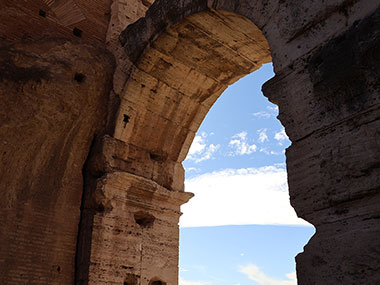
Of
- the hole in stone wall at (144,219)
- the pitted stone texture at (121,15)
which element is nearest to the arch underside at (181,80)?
the hole in stone wall at (144,219)

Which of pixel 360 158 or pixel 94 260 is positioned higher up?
pixel 360 158

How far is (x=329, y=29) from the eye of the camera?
134 inches

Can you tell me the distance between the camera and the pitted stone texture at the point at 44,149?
517cm

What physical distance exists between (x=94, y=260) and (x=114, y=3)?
4.28 m

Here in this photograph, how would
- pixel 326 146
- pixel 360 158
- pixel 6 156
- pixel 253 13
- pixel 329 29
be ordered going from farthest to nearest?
pixel 6 156 → pixel 253 13 → pixel 329 29 → pixel 326 146 → pixel 360 158

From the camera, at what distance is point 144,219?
6.43m

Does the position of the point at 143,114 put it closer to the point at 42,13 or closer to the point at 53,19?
the point at 53,19

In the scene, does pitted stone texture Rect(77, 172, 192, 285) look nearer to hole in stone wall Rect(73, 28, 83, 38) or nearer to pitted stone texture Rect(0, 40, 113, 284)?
pitted stone texture Rect(0, 40, 113, 284)

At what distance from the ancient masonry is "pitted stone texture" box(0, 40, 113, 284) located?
2cm

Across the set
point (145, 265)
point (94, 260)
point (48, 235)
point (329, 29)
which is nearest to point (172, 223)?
point (145, 265)

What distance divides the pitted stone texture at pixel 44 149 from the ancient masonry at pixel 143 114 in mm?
16

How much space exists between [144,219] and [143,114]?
1.63m

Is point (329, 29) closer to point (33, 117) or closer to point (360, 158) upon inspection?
point (360, 158)

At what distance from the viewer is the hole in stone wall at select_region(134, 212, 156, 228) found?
6.30 metres
